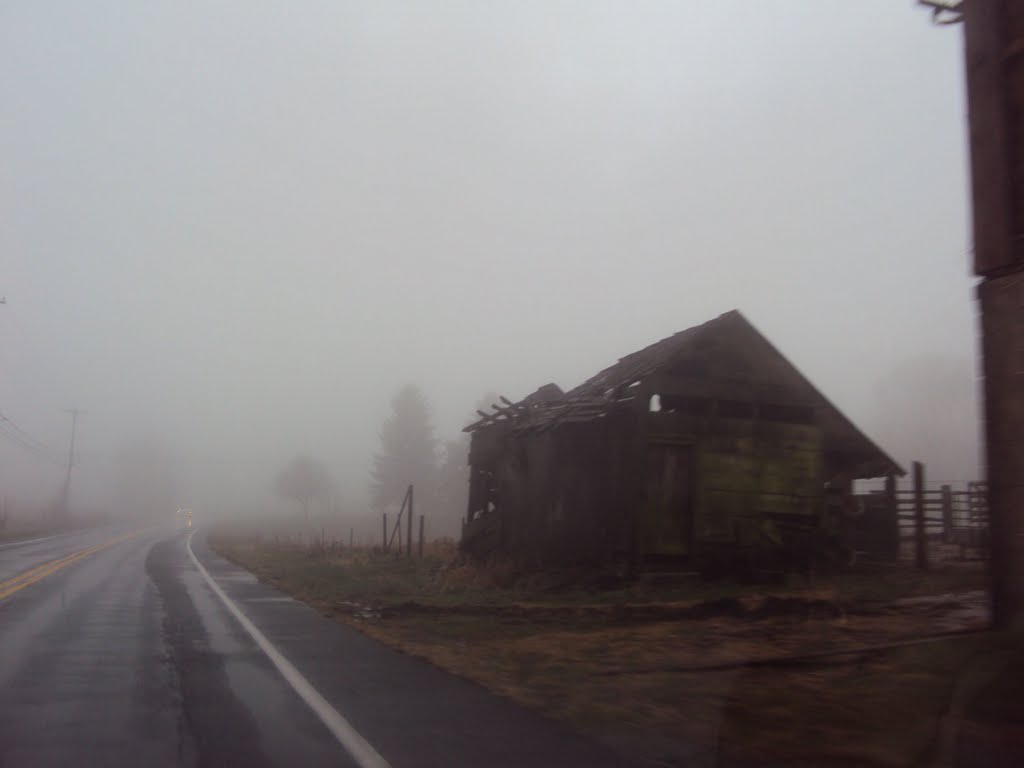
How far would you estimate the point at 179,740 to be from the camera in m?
6.29

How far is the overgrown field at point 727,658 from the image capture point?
6523mm

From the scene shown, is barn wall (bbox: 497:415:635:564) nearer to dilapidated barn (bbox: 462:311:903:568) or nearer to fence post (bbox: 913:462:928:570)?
dilapidated barn (bbox: 462:311:903:568)

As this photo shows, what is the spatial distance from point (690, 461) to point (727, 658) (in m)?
8.13

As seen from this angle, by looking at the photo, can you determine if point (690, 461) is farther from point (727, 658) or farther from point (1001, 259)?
point (1001, 259)

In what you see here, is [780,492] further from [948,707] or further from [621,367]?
[948,707]

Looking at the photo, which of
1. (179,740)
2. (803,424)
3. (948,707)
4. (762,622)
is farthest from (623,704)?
(803,424)

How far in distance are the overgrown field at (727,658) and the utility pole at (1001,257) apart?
3.80ft

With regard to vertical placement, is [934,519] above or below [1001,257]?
below

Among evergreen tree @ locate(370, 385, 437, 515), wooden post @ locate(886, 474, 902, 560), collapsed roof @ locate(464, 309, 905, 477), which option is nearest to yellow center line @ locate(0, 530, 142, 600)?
collapsed roof @ locate(464, 309, 905, 477)

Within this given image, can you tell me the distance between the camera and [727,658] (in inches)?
384

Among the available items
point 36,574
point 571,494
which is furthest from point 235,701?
point 36,574

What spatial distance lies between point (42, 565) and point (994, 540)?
2287cm

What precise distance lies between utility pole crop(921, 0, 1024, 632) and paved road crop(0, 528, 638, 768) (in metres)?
5.63

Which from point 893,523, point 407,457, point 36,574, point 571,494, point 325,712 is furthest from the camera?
point 407,457
